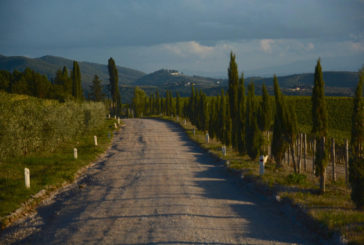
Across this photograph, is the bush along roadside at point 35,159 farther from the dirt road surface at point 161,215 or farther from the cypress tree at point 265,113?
the cypress tree at point 265,113

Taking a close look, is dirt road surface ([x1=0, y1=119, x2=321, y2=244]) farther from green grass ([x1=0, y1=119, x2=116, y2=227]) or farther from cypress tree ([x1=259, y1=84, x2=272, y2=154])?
cypress tree ([x1=259, y1=84, x2=272, y2=154])

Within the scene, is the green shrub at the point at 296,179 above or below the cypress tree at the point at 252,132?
below

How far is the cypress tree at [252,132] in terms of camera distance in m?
19.2

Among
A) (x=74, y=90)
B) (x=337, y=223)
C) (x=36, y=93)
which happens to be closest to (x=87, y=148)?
(x=337, y=223)

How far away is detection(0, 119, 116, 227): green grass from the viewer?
38.1 ft

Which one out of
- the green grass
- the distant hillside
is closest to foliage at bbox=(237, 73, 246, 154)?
the green grass

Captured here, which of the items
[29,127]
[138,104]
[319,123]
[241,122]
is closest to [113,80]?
[138,104]

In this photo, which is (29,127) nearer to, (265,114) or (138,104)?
(265,114)

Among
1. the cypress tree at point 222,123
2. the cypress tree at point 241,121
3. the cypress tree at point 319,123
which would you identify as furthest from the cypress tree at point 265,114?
the cypress tree at point 319,123

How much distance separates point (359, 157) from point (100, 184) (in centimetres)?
1014

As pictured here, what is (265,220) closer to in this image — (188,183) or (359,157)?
(359,157)

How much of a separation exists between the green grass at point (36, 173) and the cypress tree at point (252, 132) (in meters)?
10.2

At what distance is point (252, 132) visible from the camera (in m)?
19.6

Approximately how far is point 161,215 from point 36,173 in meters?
10.0
